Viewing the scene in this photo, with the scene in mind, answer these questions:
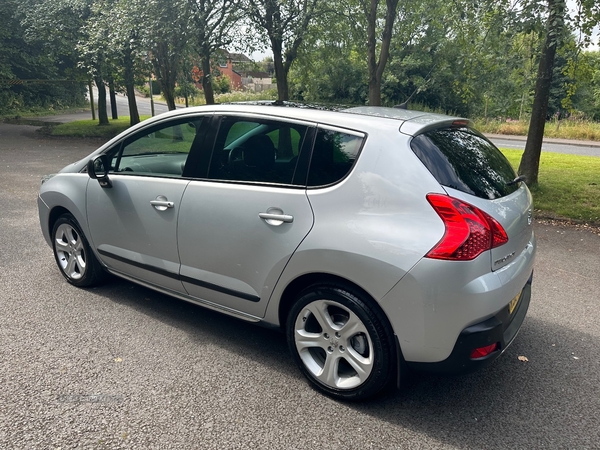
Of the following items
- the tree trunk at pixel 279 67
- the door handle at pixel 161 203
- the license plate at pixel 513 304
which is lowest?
the license plate at pixel 513 304

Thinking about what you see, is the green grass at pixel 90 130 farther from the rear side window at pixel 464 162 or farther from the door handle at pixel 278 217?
the rear side window at pixel 464 162

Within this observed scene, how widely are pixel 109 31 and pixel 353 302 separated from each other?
47.4 ft

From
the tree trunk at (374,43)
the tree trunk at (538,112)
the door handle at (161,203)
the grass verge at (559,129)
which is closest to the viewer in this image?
the door handle at (161,203)

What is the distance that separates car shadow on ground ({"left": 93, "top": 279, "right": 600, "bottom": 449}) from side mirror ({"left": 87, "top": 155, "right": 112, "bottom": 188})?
112 cm

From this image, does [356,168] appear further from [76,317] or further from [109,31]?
[109,31]

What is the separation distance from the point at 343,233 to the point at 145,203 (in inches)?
67.9

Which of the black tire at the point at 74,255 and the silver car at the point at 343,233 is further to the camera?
the black tire at the point at 74,255

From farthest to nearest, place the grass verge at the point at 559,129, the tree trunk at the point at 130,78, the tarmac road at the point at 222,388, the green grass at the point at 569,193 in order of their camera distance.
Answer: the grass verge at the point at 559,129
the tree trunk at the point at 130,78
the green grass at the point at 569,193
the tarmac road at the point at 222,388

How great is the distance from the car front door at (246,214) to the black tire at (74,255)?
1.28 m

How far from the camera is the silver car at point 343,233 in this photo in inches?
102

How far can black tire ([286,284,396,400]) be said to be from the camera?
9.04 feet

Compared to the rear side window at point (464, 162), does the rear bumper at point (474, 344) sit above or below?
below

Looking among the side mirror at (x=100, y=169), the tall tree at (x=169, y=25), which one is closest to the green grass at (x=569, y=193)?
the side mirror at (x=100, y=169)

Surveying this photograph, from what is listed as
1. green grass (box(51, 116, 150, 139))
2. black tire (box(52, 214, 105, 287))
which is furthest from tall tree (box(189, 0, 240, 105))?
black tire (box(52, 214, 105, 287))
